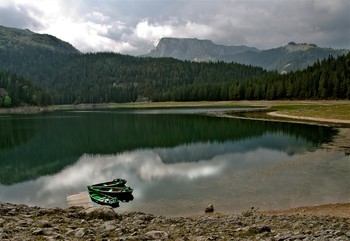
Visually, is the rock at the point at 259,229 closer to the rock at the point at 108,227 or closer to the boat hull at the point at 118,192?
the rock at the point at 108,227

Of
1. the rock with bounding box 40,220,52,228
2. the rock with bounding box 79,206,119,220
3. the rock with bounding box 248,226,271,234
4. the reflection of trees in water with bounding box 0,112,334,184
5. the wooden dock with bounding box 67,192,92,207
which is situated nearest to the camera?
the rock with bounding box 248,226,271,234

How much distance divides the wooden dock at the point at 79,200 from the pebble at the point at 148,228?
756 centimetres

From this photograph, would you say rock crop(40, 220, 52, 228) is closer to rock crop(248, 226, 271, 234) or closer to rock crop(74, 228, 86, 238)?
rock crop(74, 228, 86, 238)

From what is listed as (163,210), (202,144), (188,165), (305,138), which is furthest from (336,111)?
(163,210)

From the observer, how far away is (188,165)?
41.9 meters

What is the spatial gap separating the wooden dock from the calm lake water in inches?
32.1

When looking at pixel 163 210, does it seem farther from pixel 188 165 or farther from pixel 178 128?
pixel 178 128

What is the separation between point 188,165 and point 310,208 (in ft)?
65.9

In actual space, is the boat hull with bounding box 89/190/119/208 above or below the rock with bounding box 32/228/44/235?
below

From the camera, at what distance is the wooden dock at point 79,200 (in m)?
27.3

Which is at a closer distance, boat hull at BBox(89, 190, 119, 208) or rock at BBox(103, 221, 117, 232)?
rock at BBox(103, 221, 117, 232)

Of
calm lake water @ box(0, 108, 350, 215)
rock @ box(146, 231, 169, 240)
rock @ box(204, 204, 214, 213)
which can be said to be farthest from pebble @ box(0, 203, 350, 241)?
calm lake water @ box(0, 108, 350, 215)

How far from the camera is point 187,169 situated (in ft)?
130

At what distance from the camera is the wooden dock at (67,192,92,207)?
27344 millimetres
